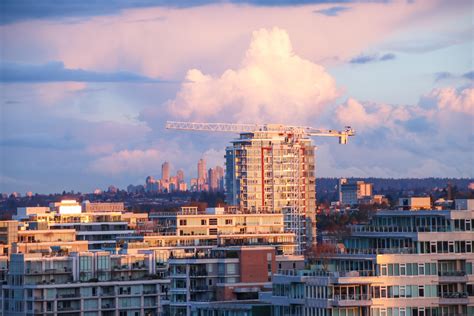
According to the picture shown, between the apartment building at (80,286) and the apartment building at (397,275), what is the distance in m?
17.8

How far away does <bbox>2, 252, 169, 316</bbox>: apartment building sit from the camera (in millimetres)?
132750

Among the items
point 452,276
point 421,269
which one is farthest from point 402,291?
point 452,276

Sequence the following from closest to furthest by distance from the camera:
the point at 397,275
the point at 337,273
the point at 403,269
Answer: the point at 337,273
the point at 397,275
the point at 403,269

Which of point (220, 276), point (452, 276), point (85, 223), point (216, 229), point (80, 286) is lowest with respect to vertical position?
point (452, 276)

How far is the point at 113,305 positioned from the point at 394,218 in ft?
75.7

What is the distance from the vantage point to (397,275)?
11506 cm

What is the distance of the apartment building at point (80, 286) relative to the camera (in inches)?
5226

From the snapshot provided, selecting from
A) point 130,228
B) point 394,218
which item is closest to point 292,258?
point 394,218

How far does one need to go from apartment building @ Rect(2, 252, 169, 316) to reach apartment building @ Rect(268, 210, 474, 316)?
17762 millimetres

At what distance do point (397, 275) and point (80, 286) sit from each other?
26.8 m

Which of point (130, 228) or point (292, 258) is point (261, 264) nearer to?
point (292, 258)

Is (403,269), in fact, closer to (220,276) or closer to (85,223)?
→ (220,276)

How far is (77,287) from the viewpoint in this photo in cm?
13362

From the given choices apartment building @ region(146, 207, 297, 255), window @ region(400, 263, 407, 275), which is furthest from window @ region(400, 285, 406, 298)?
apartment building @ region(146, 207, 297, 255)
